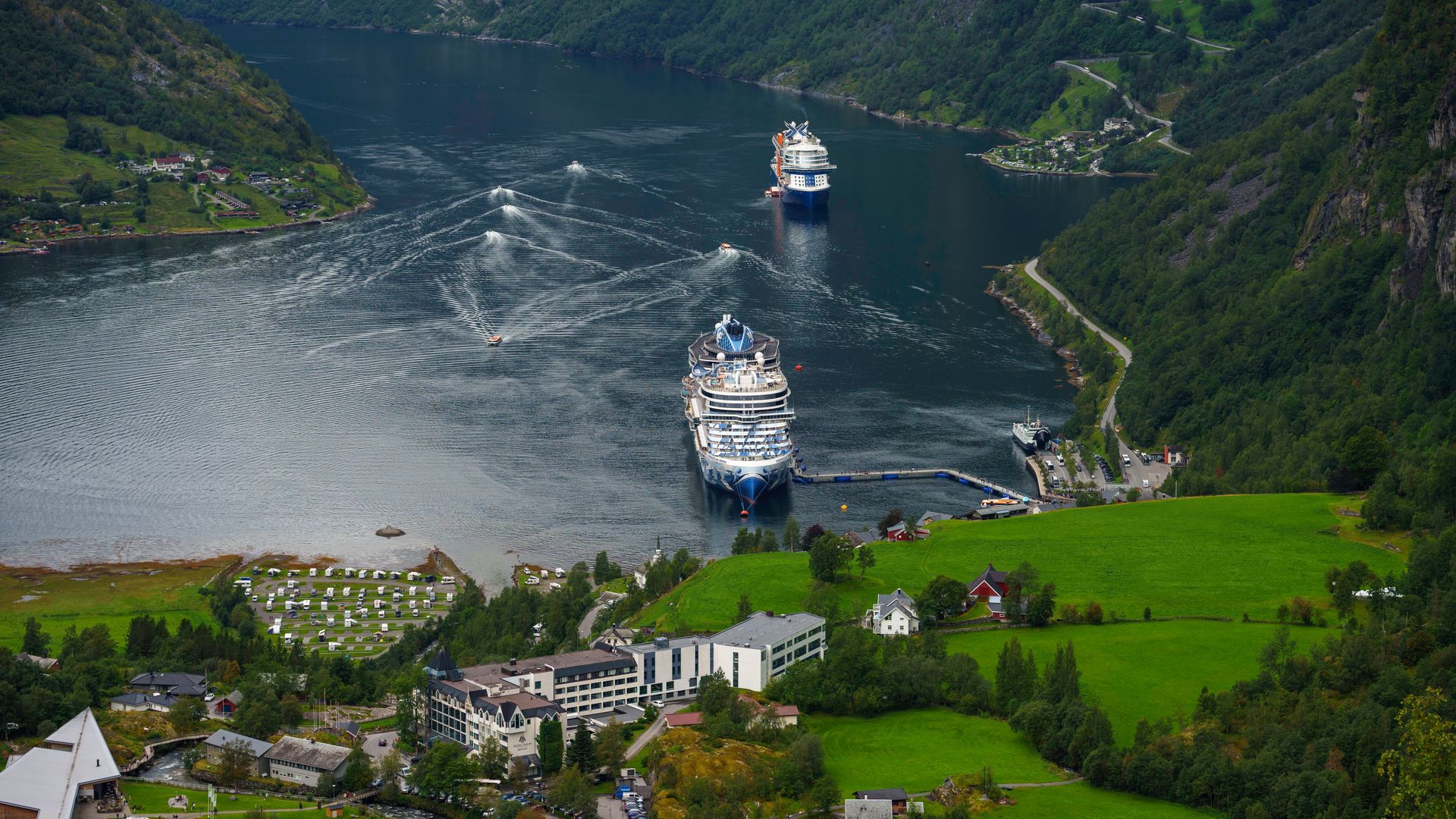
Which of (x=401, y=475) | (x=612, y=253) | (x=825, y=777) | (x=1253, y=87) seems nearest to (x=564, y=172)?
(x=612, y=253)

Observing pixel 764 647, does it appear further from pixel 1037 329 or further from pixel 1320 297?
pixel 1037 329

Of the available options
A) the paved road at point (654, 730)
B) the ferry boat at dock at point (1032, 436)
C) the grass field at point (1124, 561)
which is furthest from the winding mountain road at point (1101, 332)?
the paved road at point (654, 730)

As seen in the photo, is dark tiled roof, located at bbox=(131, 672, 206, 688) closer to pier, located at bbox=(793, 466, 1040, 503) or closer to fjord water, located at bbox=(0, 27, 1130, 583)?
fjord water, located at bbox=(0, 27, 1130, 583)

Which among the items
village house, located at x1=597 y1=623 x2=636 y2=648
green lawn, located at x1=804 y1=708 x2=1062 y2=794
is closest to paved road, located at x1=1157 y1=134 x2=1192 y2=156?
village house, located at x1=597 y1=623 x2=636 y2=648

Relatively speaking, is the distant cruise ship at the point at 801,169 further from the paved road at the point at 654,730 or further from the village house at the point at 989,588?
the paved road at the point at 654,730

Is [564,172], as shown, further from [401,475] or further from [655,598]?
[655,598]

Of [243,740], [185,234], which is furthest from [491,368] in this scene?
[243,740]
